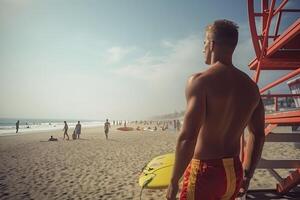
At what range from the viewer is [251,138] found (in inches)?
76.4

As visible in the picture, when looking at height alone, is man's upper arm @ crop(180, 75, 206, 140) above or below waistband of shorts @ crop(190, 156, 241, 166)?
above

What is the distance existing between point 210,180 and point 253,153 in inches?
20.8

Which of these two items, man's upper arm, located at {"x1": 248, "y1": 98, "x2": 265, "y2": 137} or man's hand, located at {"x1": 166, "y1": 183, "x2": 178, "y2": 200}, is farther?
man's upper arm, located at {"x1": 248, "y1": 98, "x2": 265, "y2": 137}

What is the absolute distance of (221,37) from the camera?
1.70 meters

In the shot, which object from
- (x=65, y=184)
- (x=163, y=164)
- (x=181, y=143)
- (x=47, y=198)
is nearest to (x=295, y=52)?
(x=163, y=164)

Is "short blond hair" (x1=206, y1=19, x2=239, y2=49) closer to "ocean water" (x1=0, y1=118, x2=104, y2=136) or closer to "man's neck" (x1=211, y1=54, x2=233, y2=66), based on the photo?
"man's neck" (x1=211, y1=54, x2=233, y2=66)

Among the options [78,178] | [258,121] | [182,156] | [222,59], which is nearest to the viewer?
[182,156]

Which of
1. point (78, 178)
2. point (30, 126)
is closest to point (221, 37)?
point (78, 178)

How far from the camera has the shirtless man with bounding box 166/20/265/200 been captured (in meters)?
1.51

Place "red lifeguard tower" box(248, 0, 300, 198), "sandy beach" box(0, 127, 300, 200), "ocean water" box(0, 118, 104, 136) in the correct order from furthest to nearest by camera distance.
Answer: "ocean water" box(0, 118, 104, 136) → "sandy beach" box(0, 127, 300, 200) → "red lifeguard tower" box(248, 0, 300, 198)

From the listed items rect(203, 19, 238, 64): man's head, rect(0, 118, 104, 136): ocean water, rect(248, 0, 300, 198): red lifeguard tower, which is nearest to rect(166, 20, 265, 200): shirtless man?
rect(203, 19, 238, 64): man's head

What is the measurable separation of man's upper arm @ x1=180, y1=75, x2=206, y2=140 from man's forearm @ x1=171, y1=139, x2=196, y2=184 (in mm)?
33

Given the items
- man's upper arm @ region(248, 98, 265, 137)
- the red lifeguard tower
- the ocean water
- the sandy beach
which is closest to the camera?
man's upper arm @ region(248, 98, 265, 137)

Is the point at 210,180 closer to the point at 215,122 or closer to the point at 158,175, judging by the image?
the point at 215,122
